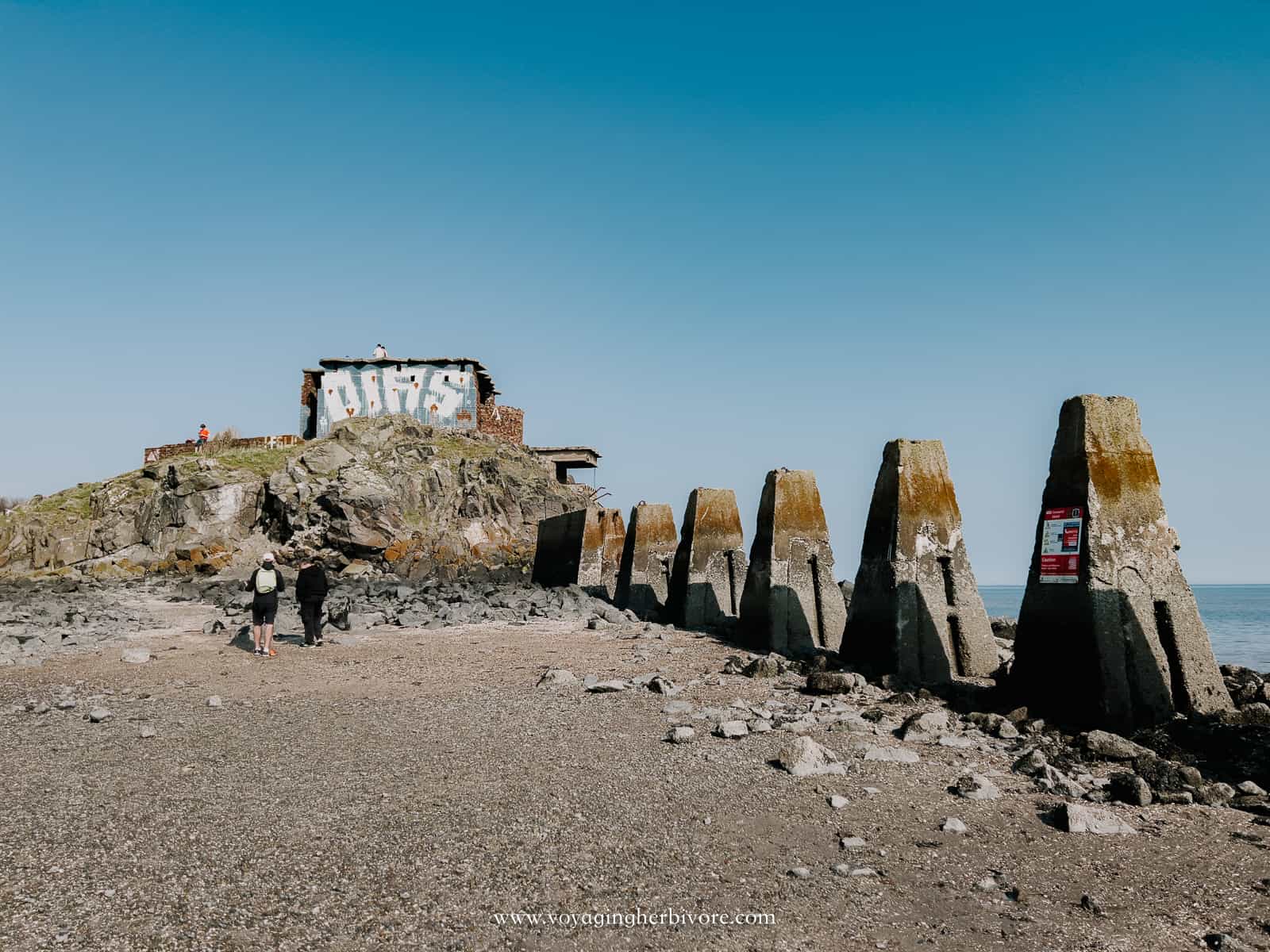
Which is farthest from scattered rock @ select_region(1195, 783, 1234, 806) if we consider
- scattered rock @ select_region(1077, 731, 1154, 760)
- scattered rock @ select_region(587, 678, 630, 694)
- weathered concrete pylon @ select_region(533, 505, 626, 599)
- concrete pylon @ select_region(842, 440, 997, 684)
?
weathered concrete pylon @ select_region(533, 505, 626, 599)

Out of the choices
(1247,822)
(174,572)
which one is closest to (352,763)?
(1247,822)

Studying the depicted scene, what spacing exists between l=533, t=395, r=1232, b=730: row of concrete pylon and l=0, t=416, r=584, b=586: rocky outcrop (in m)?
20.6

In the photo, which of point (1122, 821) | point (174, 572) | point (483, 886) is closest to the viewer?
point (483, 886)

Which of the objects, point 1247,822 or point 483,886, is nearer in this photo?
point 483,886

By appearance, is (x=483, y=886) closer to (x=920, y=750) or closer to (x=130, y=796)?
(x=130, y=796)

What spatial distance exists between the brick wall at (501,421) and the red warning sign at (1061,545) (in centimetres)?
4317

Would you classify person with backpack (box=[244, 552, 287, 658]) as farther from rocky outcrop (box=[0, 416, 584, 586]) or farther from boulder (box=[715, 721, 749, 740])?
rocky outcrop (box=[0, 416, 584, 586])

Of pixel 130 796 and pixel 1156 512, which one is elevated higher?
pixel 1156 512

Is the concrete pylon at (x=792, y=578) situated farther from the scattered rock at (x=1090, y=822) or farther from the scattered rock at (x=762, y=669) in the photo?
the scattered rock at (x=1090, y=822)

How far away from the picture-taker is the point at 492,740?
8.26 metres

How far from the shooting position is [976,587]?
12.0 m

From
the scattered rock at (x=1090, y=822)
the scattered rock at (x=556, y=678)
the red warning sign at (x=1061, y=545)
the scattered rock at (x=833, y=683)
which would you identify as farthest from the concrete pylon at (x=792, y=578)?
the scattered rock at (x=1090, y=822)

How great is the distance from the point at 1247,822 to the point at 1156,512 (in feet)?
13.3

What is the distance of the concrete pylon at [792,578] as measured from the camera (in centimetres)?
1432
